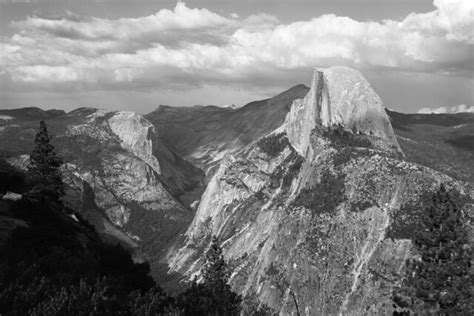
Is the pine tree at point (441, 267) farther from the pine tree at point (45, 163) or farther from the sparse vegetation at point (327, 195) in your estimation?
the sparse vegetation at point (327, 195)

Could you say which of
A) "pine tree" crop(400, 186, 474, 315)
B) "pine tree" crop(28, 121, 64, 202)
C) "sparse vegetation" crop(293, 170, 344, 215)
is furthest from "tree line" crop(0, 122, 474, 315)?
"sparse vegetation" crop(293, 170, 344, 215)

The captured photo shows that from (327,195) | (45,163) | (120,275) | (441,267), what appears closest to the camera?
(120,275)

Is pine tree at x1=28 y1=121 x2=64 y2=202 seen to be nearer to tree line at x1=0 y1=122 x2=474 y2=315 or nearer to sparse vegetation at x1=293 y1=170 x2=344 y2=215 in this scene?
tree line at x1=0 y1=122 x2=474 y2=315

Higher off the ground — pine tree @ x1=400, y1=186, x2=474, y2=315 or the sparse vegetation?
pine tree @ x1=400, y1=186, x2=474, y2=315

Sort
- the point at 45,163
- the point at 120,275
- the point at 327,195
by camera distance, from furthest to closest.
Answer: the point at 327,195, the point at 45,163, the point at 120,275

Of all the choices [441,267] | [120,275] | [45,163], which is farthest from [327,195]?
[120,275]

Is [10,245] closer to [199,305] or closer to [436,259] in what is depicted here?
[199,305]

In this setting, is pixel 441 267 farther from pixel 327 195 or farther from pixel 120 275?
pixel 327 195

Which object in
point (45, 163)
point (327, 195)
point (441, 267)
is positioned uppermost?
point (45, 163)

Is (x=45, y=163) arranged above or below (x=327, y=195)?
above
